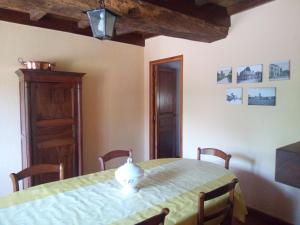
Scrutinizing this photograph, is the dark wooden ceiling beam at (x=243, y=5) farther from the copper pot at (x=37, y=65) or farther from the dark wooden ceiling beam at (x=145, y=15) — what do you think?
the copper pot at (x=37, y=65)

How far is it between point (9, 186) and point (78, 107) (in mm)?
1277

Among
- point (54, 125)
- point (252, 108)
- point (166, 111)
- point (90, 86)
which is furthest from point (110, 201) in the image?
point (166, 111)

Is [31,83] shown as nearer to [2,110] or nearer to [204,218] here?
[2,110]

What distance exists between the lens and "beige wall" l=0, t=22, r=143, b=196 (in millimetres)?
2826

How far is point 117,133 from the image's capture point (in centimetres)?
386

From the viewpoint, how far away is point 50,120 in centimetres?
279

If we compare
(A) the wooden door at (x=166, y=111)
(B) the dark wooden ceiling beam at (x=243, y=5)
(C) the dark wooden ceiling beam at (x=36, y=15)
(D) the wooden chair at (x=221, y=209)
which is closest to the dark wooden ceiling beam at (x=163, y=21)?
(B) the dark wooden ceiling beam at (x=243, y=5)

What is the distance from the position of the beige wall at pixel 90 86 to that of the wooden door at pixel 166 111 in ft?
1.77

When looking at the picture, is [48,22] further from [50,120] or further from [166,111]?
[166,111]

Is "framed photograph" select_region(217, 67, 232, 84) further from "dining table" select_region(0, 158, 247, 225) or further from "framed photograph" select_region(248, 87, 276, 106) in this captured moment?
"dining table" select_region(0, 158, 247, 225)

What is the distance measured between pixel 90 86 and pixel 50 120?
2.98ft

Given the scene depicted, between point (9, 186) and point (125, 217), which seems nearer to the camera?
point (125, 217)

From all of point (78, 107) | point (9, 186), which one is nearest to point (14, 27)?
point (78, 107)

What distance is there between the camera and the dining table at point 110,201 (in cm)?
128
